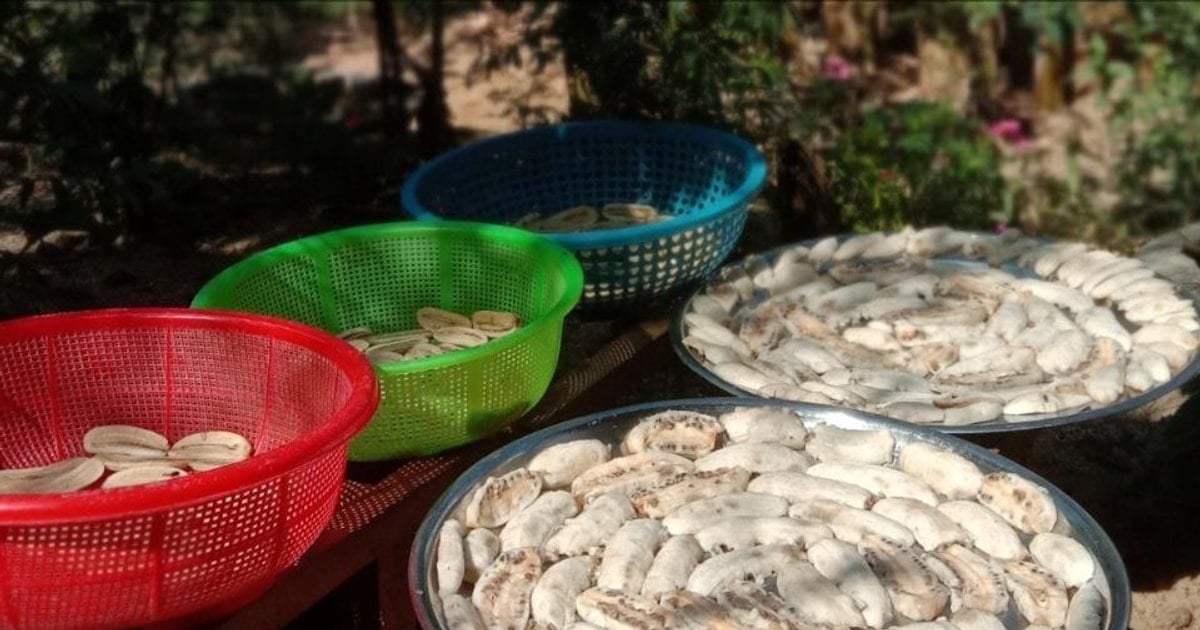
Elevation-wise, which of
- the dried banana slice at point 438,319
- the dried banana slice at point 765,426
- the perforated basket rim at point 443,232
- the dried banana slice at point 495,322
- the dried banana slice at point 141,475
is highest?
the perforated basket rim at point 443,232

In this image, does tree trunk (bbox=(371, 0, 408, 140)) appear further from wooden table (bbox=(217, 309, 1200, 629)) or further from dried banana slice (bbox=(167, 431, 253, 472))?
dried banana slice (bbox=(167, 431, 253, 472))

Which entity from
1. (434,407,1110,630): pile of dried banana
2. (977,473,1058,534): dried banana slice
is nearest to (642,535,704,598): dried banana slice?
(434,407,1110,630): pile of dried banana

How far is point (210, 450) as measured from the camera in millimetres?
2021

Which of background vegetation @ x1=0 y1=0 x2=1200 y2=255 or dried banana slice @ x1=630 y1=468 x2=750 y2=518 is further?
background vegetation @ x1=0 y1=0 x2=1200 y2=255

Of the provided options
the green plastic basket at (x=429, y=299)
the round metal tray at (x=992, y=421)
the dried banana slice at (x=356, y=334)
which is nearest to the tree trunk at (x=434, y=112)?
the round metal tray at (x=992, y=421)

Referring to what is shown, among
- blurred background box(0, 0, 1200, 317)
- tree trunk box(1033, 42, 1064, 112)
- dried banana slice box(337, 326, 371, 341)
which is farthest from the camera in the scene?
tree trunk box(1033, 42, 1064, 112)

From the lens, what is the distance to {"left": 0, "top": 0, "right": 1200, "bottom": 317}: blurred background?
3.47 metres

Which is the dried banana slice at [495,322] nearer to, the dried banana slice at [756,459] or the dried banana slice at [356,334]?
the dried banana slice at [356,334]

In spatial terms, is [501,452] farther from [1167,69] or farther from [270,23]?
[270,23]

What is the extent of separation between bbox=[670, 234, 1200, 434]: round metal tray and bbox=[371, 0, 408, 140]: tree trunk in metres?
1.92

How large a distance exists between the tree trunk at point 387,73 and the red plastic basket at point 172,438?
2.55m

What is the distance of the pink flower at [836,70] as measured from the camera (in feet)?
17.6

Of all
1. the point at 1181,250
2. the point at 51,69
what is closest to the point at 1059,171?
the point at 1181,250

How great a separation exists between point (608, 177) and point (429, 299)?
92cm
